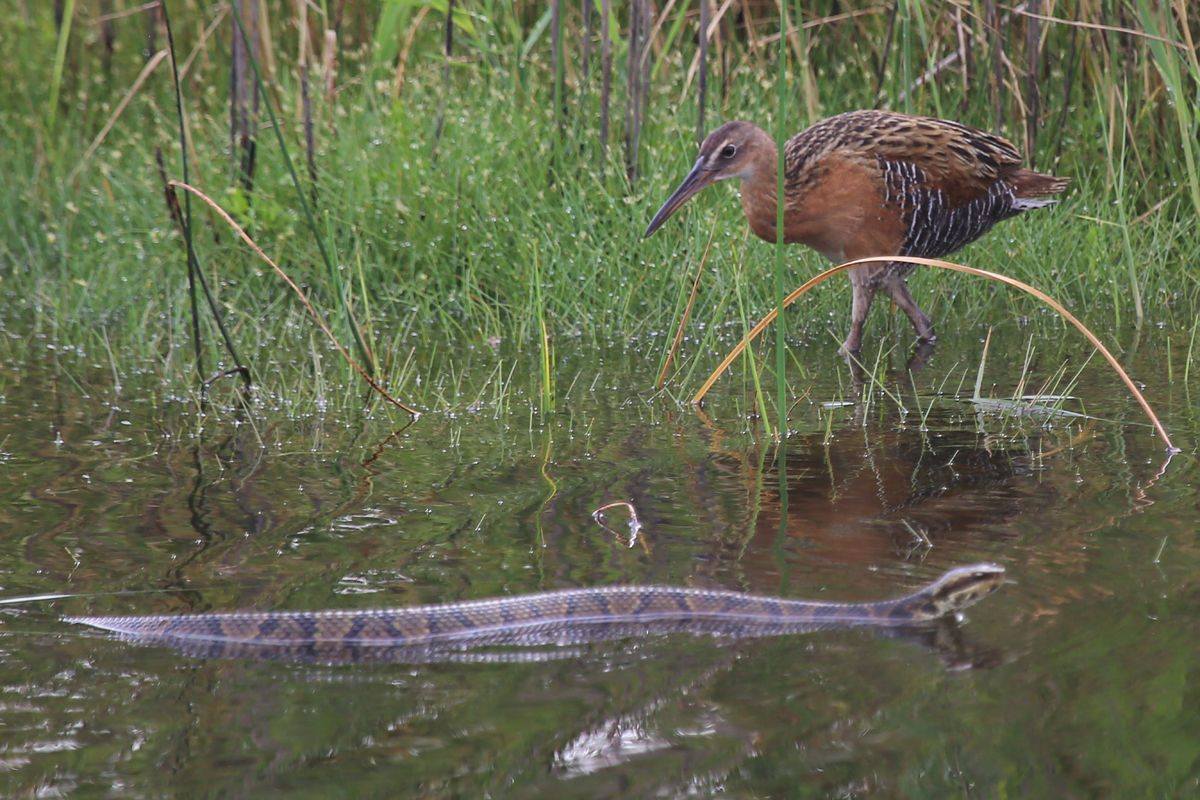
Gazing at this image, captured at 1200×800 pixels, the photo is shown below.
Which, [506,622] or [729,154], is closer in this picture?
[506,622]

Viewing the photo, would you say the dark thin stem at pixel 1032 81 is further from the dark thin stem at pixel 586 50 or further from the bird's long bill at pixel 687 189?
the dark thin stem at pixel 586 50

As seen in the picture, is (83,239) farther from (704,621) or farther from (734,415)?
(704,621)

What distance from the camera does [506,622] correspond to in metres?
2.92

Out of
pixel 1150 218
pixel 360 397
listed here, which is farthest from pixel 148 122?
pixel 1150 218

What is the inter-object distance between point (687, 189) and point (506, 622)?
10.7 feet

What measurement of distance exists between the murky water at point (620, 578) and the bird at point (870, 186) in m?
0.65

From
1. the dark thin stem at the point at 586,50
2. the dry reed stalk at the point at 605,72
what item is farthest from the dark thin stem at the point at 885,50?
the dark thin stem at the point at 586,50

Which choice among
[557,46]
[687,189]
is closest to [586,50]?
[557,46]

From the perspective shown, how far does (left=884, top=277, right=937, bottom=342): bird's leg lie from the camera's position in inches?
226

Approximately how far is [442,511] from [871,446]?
1452 mm

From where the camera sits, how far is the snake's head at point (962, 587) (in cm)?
287

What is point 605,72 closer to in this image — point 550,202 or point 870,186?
point 550,202

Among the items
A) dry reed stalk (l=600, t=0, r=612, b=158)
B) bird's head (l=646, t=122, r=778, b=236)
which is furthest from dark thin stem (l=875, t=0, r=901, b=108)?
dry reed stalk (l=600, t=0, r=612, b=158)

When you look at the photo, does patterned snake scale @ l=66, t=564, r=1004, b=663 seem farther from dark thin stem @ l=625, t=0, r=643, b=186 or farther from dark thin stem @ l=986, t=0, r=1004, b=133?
dark thin stem @ l=986, t=0, r=1004, b=133
